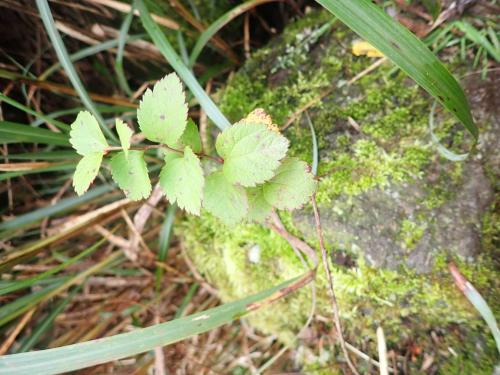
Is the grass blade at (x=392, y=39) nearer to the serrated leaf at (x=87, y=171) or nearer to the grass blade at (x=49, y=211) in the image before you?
the serrated leaf at (x=87, y=171)

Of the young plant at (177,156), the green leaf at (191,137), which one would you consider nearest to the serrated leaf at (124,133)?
the young plant at (177,156)

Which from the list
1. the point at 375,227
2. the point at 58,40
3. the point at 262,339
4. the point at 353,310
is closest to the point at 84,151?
the point at 58,40

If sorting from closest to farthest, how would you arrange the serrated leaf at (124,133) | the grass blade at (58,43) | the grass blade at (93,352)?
the serrated leaf at (124,133), the grass blade at (93,352), the grass blade at (58,43)

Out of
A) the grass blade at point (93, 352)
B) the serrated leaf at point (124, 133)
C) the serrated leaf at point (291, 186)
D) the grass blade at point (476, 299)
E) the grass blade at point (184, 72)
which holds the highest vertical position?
the grass blade at point (184, 72)

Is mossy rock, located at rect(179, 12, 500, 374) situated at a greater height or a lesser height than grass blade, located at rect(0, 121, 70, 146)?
lesser

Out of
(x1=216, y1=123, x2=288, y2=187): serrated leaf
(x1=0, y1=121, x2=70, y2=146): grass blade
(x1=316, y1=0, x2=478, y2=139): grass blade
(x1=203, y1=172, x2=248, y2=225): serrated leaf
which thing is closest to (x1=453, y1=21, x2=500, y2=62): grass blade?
(x1=316, y1=0, x2=478, y2=139): grass blade

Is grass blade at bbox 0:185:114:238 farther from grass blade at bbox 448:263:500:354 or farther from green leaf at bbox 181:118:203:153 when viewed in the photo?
grass blade at bbox 448:263:500:354
